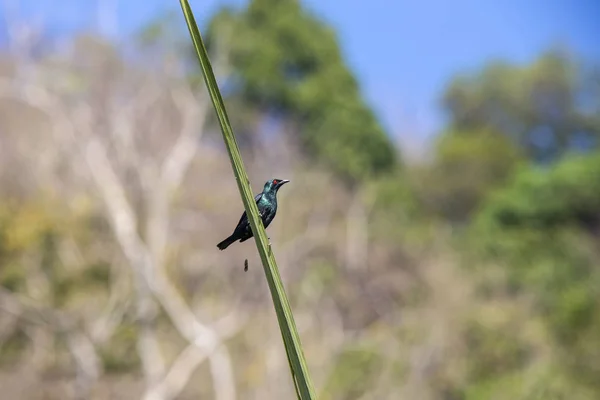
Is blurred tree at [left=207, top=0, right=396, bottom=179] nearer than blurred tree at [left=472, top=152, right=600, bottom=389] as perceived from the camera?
No

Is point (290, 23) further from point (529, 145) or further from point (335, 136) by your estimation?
point (529, 145)

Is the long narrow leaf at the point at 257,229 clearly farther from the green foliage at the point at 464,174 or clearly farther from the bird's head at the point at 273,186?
the green foliage at the point at 464,174

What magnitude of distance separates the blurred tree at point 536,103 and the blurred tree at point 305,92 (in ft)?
33.5

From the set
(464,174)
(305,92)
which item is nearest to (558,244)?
(305,92)

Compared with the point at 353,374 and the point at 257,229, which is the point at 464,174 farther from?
the point at 257,229

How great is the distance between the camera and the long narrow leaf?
0.88m

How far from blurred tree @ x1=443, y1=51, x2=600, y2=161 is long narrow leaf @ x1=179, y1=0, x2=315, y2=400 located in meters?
28.5

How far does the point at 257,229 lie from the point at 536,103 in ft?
107

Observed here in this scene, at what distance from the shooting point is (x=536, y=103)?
32031 mm

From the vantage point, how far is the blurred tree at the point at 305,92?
1738cm

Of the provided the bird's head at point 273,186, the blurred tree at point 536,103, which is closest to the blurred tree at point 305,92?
the blurred tree at point 536,103

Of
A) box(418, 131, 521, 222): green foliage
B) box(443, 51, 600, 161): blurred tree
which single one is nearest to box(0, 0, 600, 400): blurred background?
box(418, 131, 521, 222): green foliage

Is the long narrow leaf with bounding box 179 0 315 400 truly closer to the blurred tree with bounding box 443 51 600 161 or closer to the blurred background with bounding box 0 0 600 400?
the blurred background with bounding box 0 0 600 400

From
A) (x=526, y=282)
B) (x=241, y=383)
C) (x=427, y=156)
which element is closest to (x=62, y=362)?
(x=241, y=383)
